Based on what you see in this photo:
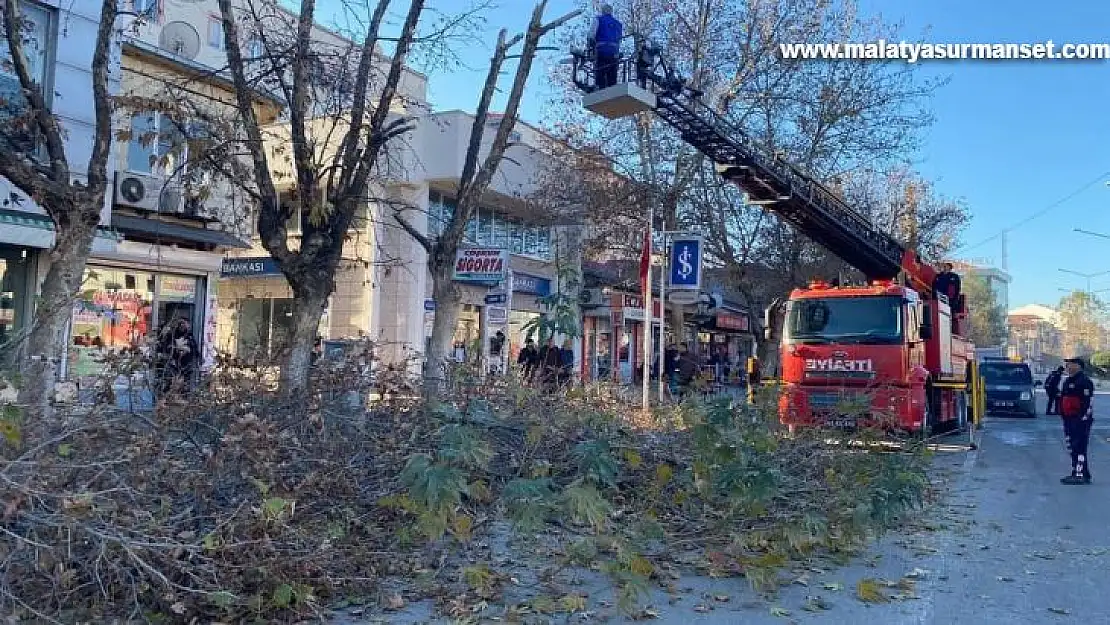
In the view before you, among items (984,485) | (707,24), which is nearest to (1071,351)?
(707,24)

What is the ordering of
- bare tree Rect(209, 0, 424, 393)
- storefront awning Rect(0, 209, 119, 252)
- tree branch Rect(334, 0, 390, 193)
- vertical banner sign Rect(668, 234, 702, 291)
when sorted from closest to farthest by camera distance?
1. bare tree Rect(209, 0, 424, 393)
2. tree branch Rect(334, 0, 390, 193)
3. storefront awning Rect(0, 209, 119, 252)
4. vertical banner sign Rect(668, 234, 702, 291)

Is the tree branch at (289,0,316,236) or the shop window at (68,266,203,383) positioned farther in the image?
the shop window at (68,266,203,383)

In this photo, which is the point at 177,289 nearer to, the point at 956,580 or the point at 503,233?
the point at 503,233

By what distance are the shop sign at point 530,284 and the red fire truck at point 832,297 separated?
32.2 feet

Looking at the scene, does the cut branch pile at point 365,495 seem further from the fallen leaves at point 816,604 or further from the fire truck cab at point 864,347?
the fire truck cab at point 864,347

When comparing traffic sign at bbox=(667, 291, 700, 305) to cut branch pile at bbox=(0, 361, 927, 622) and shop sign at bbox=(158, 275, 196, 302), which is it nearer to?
cut branch pile at bbox=(0, 361, 927, 622)

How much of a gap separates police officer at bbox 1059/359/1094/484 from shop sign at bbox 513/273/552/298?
15121 mm

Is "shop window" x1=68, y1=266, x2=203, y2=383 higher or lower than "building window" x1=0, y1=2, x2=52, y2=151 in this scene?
lower

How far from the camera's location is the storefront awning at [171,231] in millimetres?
13898

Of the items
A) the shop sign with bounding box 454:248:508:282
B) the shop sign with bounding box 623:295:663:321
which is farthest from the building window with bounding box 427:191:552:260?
the shop sign with bounding box 454:248:508:282

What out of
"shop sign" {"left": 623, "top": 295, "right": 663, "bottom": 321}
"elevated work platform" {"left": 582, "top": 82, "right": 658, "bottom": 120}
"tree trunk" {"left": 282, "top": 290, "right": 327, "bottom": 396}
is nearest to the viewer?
"tree trunk" {"left": 282, "top": 290, "right": 327, "bottom": 396}

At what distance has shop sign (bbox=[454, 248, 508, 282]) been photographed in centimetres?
1588

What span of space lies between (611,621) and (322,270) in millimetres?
5494

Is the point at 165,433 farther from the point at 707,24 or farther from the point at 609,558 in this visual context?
the point at 707,24
